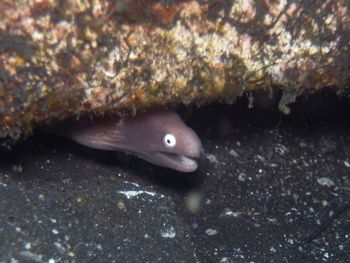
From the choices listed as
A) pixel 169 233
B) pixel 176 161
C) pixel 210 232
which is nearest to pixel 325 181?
pixel 210 232

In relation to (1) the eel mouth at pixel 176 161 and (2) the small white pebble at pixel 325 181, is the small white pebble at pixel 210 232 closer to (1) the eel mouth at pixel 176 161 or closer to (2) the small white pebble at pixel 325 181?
(1) the eel mouth at pixel 176 161

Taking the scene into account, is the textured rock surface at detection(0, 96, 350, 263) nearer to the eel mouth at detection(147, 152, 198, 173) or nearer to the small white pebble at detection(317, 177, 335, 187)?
the small white pebble at detection(317, 177, 335, 187)

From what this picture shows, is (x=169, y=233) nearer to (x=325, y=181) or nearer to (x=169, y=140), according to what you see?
(x=169, y=140)

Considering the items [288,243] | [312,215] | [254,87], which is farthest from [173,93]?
[312,215]

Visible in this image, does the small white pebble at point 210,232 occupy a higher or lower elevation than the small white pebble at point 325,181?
lower

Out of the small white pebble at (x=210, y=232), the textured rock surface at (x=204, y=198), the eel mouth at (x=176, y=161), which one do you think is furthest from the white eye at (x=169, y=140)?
the small white pebble at (x=210, y=232)
